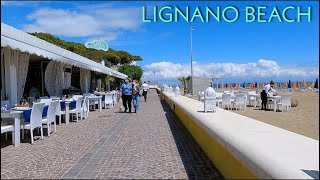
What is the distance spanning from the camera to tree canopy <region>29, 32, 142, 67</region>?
139 feet

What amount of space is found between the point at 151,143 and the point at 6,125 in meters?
3.03

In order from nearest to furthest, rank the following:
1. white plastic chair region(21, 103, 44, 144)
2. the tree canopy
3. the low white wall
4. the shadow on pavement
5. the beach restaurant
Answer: the low white wall
the shadow on pavement
white plastic chair region(21, 103, 44, 144)
the beach restaurant
the tree canopy

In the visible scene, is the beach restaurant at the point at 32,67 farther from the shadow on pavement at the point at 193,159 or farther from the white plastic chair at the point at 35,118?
the shadow on pavement at the point at 193,159

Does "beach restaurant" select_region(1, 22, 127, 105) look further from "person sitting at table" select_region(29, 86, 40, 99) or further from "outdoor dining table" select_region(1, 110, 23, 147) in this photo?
"outdoor dining table" select_region(1, 110, 23, 147)

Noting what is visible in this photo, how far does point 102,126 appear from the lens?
1003 cm

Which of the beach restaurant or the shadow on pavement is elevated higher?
the beach restaurant

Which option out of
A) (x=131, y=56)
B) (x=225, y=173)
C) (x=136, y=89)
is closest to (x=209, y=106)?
(x=225, y=173)

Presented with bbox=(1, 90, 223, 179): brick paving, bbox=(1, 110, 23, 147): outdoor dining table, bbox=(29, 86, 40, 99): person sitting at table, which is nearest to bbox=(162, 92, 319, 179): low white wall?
bbox=(1, 90, 223, 179): brick paving

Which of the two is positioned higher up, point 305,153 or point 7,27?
point 7,27

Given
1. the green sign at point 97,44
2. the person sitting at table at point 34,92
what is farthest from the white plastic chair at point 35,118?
the green sign at point 97,44

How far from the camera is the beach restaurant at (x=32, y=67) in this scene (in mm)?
8898

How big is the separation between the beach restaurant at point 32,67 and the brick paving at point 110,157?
2.42 metres

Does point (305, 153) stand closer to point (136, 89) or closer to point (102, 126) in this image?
point (102, 126)

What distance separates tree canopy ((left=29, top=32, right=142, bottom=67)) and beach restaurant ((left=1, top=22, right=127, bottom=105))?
22534 millimetres
